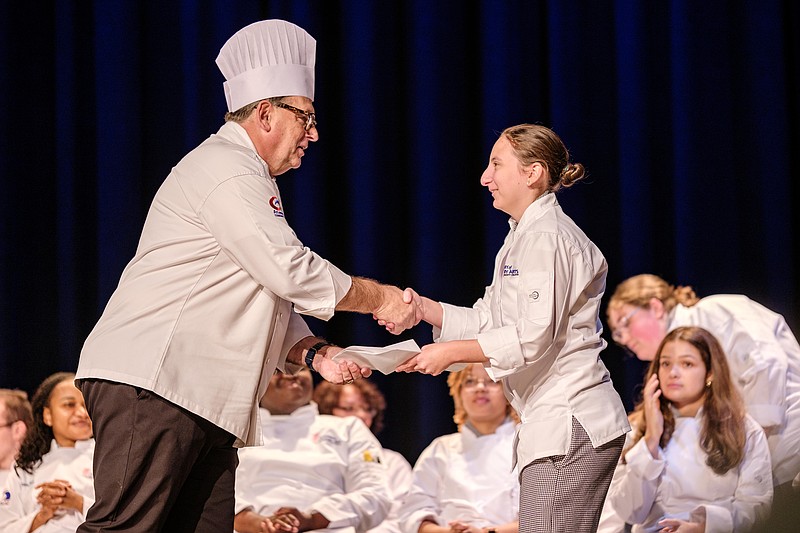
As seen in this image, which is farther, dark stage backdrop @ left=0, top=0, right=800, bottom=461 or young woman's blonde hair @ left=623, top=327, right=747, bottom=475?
dark stage backdrop @ left=0, top=0, right=800, bottom=461

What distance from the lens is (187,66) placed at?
197 inches

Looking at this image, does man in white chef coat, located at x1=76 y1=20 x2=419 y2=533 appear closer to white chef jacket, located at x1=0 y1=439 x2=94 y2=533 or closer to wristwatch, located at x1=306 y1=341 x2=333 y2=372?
wristwatch, located at x1=306 y1=341 x2=333 y2=372

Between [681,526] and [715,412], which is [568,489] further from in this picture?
[715,412]

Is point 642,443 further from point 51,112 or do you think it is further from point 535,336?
point 51,112

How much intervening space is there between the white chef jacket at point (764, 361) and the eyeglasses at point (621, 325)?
22cm

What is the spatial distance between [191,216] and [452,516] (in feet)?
7.40

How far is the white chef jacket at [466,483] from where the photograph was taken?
3943 mm

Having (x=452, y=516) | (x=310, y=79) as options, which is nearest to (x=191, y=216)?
(x=310, y=79)

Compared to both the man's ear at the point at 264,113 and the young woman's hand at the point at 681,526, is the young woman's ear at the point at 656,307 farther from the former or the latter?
the man's ear at the point at 264,113

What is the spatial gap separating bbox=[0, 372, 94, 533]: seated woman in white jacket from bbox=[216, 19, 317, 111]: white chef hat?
225cm

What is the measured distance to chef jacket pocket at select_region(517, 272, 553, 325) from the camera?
2043 mm

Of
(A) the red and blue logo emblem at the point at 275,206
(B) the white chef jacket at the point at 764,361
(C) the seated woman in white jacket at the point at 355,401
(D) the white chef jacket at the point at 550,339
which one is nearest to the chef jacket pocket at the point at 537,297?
(D) the white chef jacket at the point at 550,339

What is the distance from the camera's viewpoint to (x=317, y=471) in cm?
425

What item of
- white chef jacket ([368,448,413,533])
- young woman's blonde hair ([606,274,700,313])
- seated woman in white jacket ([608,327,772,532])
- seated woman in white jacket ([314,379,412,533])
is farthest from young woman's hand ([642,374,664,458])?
seated woman in white jacket ([314,379,412,533])
